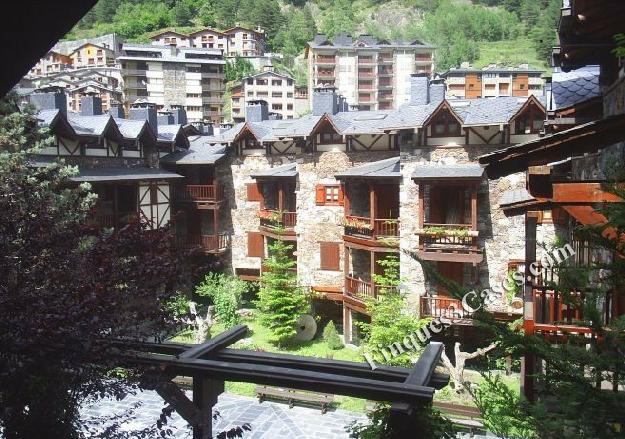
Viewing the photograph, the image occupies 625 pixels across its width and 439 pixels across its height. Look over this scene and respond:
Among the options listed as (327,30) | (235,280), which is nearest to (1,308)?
(235,280)

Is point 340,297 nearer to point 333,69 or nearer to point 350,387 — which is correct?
point 350,387

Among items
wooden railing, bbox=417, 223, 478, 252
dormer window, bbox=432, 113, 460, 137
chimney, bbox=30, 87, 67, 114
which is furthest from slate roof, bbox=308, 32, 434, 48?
wooden railing, bbox=417, 223, 478, 252

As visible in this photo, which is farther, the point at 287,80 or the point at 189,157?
the point at 287,80

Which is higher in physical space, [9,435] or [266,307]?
[9,435]

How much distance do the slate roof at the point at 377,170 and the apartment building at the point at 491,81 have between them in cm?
4401

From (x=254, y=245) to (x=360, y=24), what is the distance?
11195 centimetres

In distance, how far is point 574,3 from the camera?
6.24 metres

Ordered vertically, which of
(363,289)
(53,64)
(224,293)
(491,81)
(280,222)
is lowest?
(224,293)

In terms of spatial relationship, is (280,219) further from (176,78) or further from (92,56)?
(92,56)

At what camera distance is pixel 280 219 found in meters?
25.8

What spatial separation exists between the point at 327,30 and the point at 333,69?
149 ft

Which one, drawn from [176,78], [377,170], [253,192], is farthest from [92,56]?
[377,170]

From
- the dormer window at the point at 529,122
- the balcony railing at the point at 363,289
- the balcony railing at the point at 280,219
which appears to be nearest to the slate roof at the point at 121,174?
the balcony railing at the point at 280,219

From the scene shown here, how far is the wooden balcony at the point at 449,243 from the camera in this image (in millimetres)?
19562
